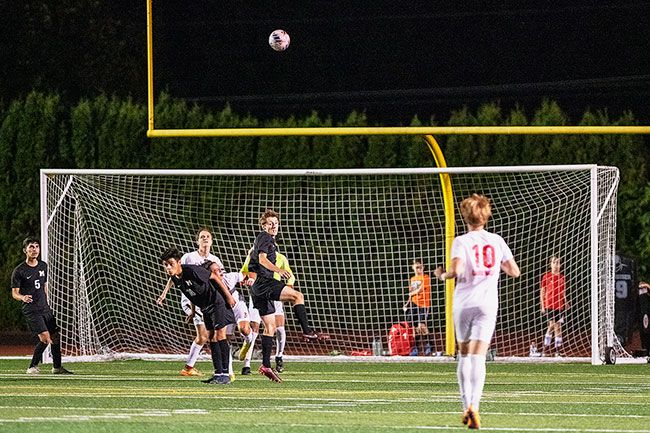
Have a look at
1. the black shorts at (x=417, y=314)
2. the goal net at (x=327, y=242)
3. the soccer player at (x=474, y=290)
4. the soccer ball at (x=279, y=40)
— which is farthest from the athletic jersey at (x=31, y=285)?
the soccer player at (x=474, y=290)

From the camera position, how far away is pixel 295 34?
18.1 metres

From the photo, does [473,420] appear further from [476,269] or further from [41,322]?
[41,322]

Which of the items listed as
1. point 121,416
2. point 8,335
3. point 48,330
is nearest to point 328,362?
point 48,330

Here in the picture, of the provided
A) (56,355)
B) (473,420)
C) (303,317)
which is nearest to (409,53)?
(303,317)

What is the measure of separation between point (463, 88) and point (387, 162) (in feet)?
22.6

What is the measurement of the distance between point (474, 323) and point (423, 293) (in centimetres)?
1152

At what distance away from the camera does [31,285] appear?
19391mm

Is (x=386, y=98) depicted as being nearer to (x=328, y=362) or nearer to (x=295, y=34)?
(x=295, y=34)

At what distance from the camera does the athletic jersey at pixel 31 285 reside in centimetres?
1934

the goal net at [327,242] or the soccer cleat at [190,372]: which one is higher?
the goal net at [327,242]

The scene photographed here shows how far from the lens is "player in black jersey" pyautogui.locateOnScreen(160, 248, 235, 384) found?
53.3 ft

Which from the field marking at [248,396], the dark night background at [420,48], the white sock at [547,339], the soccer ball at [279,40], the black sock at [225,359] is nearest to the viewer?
the field marking at [248,396]

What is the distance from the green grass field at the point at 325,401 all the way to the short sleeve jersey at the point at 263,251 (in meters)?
1.15

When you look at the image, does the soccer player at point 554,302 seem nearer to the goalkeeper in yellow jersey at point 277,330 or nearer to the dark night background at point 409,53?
the dark night background at point 409,53
